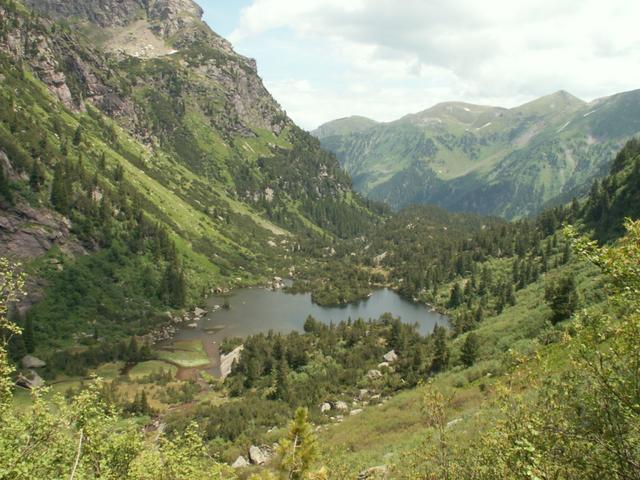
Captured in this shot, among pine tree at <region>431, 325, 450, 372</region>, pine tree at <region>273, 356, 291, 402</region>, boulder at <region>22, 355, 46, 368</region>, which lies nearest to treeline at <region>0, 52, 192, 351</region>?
boulder at <region>22, 355, 46, 368</region>

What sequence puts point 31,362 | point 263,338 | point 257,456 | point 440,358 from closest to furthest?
point 257,456
point 440,358
point 31,362
point 263,338

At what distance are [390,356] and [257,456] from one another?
1798 inches

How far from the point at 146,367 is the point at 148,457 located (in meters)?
78.2

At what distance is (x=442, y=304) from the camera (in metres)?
152

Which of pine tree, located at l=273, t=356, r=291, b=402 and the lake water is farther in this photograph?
the lake water

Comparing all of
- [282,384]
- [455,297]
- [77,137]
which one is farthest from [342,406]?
[77,137]

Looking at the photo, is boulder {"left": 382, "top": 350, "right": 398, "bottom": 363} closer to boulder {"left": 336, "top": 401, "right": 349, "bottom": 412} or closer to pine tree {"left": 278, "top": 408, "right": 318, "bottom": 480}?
boulder {"left": 336, "top": 401, "right": 349, "bottom": 412}

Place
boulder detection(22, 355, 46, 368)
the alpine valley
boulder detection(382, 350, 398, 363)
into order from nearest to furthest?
the alpine valley, boulder detection(22, 355, 46, 368), boulder detection(382, 350, 398, 363)

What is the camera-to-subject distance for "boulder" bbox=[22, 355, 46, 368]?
269ft

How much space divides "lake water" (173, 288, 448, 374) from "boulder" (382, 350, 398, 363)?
1323 inches

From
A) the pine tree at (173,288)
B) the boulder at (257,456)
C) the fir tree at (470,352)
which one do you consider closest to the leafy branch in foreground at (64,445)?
the boulder at (257,456)

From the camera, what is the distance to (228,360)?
3841 inches

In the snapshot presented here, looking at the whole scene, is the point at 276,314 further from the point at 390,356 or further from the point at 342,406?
the point at 342,406

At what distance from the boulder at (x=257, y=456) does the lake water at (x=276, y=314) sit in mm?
45627
